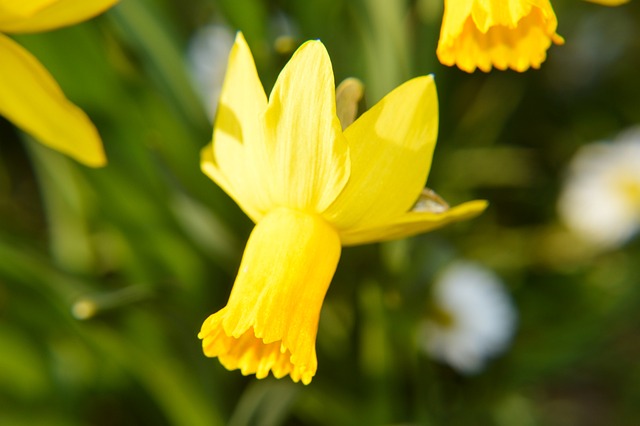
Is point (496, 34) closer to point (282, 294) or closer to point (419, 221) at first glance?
point (419, 221)

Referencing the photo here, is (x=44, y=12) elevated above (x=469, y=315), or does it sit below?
above

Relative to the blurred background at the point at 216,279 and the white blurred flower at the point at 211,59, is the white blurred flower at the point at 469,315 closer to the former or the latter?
the blurred background at the point at 216,279

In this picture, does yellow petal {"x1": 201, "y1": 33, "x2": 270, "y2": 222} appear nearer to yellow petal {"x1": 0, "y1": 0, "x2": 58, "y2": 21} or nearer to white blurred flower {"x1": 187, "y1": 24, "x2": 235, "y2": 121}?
yellow petal {"x1": 0, "y1": 0, "x2": 58, "y2": 21}

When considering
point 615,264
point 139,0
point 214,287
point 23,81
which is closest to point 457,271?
point 615,264

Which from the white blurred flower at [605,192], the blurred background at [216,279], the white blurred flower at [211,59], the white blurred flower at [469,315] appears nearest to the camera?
the blurred background at [216,279]

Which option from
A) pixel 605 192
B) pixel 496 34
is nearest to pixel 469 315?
pixel 605 192

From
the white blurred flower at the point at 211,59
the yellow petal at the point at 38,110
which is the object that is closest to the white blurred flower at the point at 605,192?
the white blurred flower at the point at 211,59
